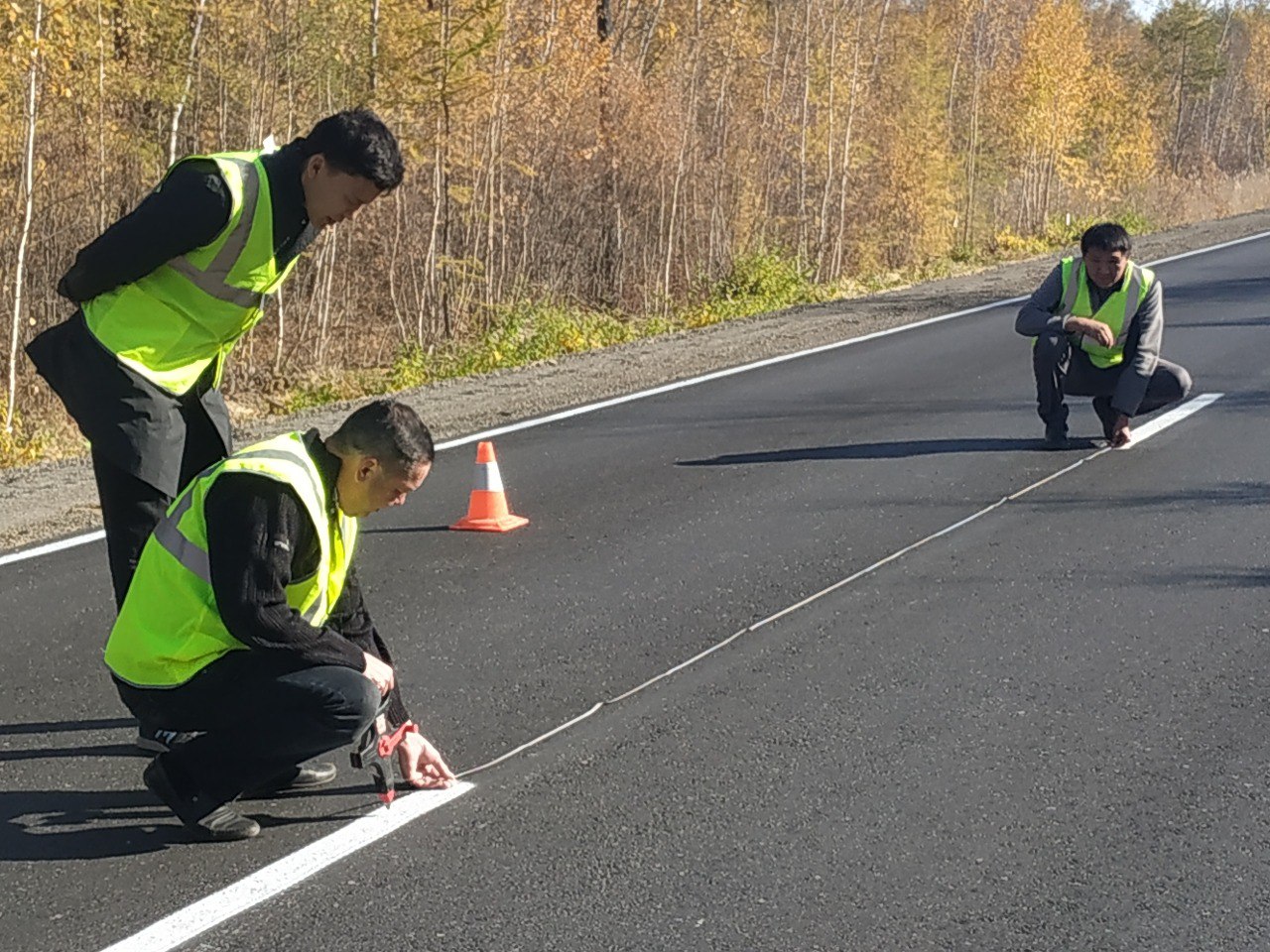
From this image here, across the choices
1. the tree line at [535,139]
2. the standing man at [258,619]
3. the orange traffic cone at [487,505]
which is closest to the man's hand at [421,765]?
the standing man at [258,619]

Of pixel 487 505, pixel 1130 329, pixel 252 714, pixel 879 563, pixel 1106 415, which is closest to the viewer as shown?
pixel 252 714

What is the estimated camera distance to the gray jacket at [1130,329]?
31.8ft

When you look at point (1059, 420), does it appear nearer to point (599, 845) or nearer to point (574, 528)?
point (574, 528)

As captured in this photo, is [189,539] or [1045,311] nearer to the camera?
[189,539]

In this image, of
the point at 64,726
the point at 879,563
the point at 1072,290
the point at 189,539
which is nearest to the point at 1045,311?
the point at 1072,290

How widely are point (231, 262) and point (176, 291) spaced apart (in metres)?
0.20

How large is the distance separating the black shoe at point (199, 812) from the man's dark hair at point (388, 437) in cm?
105

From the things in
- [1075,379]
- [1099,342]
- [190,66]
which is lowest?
[1075,379]

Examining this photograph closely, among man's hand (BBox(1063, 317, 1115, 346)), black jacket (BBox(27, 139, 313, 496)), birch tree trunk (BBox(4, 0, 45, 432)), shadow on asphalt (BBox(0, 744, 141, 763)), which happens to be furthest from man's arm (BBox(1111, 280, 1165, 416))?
birch tree trunk (BBox(4, 0, 45, 432))

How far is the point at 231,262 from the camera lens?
Answer: 4.79 metres

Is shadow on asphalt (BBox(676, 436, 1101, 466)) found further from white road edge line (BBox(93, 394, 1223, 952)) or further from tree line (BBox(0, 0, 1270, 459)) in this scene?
tree line (BBox(0, 0, 1270, 459))

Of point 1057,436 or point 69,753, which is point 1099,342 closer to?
point 1057,436

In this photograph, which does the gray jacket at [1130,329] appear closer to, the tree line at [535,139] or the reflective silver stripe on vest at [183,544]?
the reflective silver stripe on vest at [183,544]

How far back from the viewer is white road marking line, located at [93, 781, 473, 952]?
3916 millimetres
